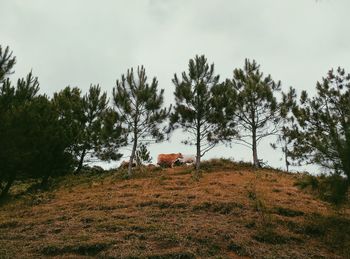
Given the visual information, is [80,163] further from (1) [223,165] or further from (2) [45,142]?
(1) [223,165]

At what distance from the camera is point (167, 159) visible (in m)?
32.4

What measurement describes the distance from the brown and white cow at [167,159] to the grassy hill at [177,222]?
8.72 m

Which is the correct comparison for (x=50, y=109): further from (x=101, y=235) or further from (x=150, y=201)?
(x=101, y=235)

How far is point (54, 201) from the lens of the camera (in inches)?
799

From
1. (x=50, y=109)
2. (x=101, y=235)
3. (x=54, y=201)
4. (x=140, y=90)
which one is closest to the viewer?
(x=101, y=235)

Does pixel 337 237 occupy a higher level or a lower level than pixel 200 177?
lower

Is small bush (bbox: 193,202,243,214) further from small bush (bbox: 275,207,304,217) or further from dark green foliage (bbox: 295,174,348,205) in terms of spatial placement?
dark green foliage (bbox: 295,174,348,205)

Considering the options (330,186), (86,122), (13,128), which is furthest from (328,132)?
(86,122)

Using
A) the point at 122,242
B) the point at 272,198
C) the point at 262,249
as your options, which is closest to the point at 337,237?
the point at 262,249

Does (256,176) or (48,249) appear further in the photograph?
(256,176)

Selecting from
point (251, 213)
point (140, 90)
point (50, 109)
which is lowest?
point (251, 213)

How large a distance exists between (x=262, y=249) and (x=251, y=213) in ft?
11.7

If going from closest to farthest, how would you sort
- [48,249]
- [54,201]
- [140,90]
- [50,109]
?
[48,249] < [54,201] < [50,109] < [140,90]

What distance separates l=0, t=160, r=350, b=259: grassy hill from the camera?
11773 millimetres
